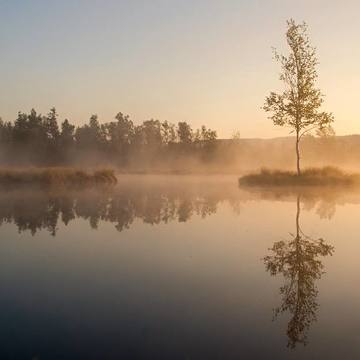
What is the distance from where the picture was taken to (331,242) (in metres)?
14.2

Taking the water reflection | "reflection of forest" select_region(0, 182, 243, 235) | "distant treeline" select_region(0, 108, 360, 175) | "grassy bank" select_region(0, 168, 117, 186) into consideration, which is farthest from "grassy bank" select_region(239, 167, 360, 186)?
"distant treeline" select_region(0, 108, 360, 175)

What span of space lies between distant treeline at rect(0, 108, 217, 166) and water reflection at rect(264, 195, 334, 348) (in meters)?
96.1

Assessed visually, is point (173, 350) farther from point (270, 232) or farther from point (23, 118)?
point (23, 118)

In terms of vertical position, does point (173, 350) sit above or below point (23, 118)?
below

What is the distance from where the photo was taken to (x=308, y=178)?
139 feet

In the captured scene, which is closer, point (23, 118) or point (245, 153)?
point (23, 118)

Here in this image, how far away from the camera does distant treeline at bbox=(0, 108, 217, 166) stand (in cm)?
10394

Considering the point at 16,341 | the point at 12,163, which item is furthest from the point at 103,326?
the point at 12,163

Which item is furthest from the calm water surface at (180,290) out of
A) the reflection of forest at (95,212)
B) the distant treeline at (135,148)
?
the distant treeline at (135,148)

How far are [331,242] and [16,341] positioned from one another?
36.0ft

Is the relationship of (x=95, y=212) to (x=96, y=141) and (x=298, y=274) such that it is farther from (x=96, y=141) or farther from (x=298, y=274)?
(x=96, y=141)

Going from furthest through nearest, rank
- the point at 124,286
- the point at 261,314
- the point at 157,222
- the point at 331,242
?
the point at 157,222, the point at 331,242, the point at 124,286, the point at 261,314

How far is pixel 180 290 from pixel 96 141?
122 meters

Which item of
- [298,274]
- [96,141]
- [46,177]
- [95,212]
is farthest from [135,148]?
[298,274]
